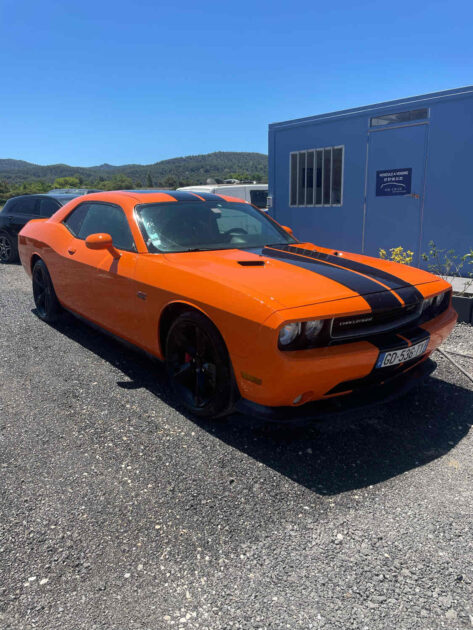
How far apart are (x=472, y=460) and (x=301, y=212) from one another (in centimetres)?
681

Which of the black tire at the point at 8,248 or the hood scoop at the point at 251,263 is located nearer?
the hood scoop at the point at 251,263

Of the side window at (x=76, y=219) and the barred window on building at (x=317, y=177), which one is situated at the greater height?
the barred window on building at (x=317, y=177)

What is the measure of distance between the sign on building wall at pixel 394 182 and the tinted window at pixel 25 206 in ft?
21.4

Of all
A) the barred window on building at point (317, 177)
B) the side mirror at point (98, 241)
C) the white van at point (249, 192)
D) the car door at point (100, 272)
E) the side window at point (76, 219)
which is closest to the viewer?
the side mirror at point (98, 241)

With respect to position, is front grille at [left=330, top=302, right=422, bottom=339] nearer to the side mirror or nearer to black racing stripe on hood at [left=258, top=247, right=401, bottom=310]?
black racing stripe on hood at [left=258, top=247, right=401, bottom=310]

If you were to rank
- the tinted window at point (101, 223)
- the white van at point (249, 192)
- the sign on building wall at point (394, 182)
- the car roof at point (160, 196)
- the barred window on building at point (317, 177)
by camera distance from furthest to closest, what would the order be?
the white van at point (249, 192), the barred window on building at point (317, 177), the sign on building wall at point (394, 182), the car roof at point (160, 196), the tinted window at point (101, 223)

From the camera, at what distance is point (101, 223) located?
4.46 meters

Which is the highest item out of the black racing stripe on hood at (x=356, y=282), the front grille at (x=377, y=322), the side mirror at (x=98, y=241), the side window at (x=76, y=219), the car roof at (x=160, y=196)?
the car roof at (x=160, y=196)

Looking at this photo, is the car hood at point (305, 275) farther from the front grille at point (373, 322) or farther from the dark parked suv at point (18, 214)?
the dark parked suv at point (18, 214)

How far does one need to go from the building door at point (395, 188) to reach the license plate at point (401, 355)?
4.91 meters

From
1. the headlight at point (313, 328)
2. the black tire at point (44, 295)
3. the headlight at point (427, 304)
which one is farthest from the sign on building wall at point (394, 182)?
the headlight at point (313, 328)

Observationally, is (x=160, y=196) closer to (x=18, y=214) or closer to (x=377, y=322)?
(x=377, y=322)

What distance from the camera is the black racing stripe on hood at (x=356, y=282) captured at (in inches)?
113

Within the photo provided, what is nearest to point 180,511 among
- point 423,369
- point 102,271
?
point 423,369
